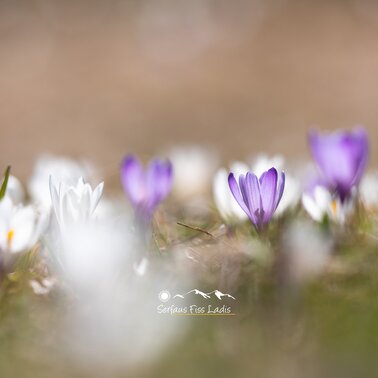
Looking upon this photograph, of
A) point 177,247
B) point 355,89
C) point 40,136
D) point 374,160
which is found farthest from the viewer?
point 355,89

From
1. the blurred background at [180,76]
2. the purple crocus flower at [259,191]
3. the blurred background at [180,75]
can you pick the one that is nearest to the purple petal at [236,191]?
the purple crocus flower at [259,191]

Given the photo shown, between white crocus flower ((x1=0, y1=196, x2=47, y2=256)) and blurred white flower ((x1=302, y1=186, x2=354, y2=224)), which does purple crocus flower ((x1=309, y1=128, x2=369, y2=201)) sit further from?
white crocus flower ((x1=0, y1=196, x2=47, y2=256))

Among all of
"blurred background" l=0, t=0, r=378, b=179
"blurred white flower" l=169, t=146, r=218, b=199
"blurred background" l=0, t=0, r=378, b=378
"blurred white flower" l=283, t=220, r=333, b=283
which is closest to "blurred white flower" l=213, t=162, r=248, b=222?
"blurred white flower" l=283, t=220, r=333, b=283

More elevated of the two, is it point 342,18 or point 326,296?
point 342,18

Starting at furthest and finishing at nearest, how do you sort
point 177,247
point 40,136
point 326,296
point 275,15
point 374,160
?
1. point 275,15
2. point 40,136
3. point 374,160
4. point 177,247
5. point 326,296

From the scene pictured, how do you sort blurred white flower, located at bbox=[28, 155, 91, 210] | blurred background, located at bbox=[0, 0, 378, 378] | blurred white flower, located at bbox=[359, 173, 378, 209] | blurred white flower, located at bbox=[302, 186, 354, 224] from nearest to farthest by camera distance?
blurred white flower, located at bbox=[302, 186, 354, 224] < blurred white flower, located at bbox=[28, 155, 91, 210] < blurred white flower, located at bbox=[359, 173, 378, 209] < blurred background, located at bbox=[0, 0, 378, 378]

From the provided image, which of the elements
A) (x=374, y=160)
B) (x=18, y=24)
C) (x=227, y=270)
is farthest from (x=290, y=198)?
(x=18, y=24)

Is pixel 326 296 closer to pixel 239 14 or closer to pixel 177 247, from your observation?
pixel 177 247
